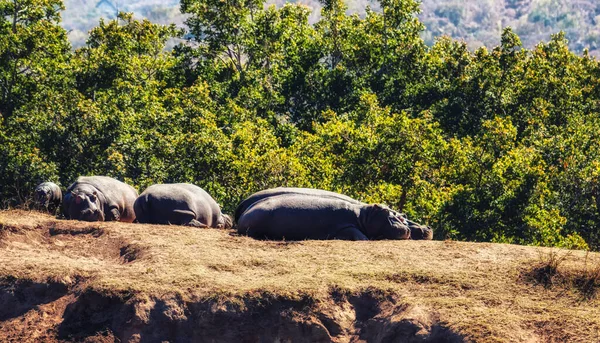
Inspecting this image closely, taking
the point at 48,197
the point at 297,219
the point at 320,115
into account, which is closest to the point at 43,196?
the point at 48,197

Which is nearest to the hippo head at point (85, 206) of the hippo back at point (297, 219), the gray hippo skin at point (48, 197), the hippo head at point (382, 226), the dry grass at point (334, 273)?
the gray hippo skin at point (48, 197)

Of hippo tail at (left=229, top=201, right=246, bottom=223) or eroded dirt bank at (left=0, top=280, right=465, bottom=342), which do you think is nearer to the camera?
eroded dirt bank at (left=0, top=280, right=465, bottom=342)

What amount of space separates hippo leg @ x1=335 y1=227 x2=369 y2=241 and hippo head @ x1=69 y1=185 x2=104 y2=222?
5.68 m

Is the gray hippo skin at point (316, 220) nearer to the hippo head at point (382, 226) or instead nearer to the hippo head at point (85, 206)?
the hippo head at point (382, 226)

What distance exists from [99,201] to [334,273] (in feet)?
27.3

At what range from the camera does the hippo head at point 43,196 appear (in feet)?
72.2

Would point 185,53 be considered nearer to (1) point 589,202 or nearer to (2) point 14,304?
(1) point 589,202

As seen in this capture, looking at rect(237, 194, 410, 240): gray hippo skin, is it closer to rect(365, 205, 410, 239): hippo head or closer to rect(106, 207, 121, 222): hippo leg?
rect(365, 205, 410, 239): hippo head

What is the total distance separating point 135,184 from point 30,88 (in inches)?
456

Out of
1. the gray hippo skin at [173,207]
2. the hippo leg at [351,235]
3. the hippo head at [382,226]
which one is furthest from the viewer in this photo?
the gray hippo skin at [173,207]

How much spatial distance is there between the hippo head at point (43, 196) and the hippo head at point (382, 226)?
8.44m

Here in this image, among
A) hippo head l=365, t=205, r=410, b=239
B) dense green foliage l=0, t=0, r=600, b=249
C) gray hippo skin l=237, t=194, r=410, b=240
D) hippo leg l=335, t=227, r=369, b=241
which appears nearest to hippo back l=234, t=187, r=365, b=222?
gray hippo skin l=237, t=194, r=410, b=240

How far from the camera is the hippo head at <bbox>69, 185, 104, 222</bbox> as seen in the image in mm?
19844

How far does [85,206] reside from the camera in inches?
791
